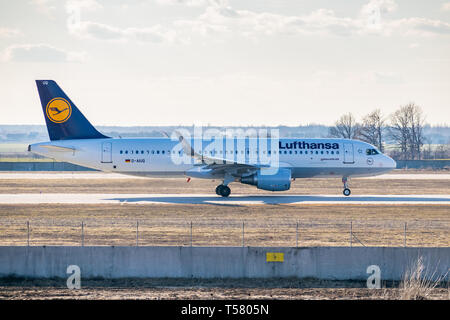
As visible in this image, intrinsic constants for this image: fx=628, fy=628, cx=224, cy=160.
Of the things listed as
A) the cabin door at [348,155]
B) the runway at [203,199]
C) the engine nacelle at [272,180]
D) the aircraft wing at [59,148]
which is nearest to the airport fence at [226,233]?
the runway at [203,199]

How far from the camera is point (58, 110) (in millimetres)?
44375

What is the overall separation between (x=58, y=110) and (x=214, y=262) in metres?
26.5

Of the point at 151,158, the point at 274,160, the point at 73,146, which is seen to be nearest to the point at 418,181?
the point at 274,160

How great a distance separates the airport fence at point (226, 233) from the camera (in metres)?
25.9

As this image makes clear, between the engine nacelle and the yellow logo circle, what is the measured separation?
45.6 feet

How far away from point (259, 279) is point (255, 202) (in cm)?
1983

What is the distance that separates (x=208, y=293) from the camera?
762 inches

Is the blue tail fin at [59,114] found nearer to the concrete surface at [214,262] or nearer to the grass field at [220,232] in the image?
the grass field at [220,232]

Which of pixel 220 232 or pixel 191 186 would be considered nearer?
pixel 220 232

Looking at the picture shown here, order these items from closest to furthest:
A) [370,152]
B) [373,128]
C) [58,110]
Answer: [58,110] < [370,152] < [373,128]

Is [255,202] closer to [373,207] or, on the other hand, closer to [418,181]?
[373,207]

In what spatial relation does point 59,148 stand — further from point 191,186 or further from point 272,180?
point 191,186

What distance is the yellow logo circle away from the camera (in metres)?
44.3

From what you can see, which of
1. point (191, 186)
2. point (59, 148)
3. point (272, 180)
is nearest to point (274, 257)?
point (272, 180)
